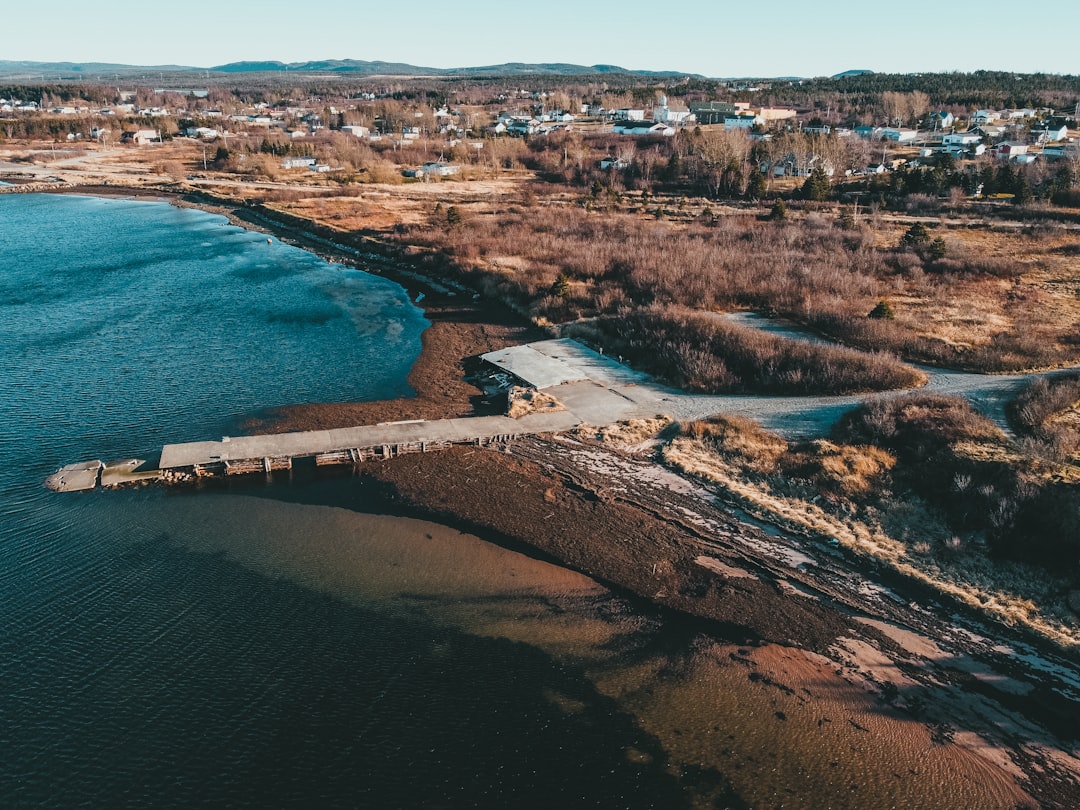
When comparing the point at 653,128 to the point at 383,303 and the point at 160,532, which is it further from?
the point at 160,532

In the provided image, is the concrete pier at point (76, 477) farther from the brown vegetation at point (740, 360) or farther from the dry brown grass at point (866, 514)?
the brown vegetation at point (740, 360)

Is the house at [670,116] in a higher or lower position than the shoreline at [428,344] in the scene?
higher

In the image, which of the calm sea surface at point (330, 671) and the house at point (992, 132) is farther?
the house at point (992, 132)

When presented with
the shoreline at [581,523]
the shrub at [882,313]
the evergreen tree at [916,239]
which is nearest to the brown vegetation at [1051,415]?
the shrub at [882,313]

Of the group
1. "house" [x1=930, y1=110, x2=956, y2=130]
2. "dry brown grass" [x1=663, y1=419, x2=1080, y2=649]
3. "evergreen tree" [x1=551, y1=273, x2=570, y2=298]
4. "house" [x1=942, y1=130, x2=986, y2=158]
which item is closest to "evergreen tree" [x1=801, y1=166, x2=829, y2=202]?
"house" [x1=942, y1=130, x2=986, y2=158]

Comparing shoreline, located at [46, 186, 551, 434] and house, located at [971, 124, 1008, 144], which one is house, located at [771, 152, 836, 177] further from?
shoreline, located at [46, 186, 551, 434]

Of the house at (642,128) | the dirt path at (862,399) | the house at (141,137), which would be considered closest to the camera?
the dirt path at (862,399)

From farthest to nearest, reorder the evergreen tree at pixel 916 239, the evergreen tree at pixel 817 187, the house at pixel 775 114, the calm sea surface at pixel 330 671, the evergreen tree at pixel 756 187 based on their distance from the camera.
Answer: the house at pixel 775 114 → the evergreen tree at pixel 756 187 → the evergreen tree at pixel 817 187 → the evergreen tree at pixel 916 239 → the calm sea surface at pixel 330 671

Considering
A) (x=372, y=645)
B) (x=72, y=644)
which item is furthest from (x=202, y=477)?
(x=372, y=645)
